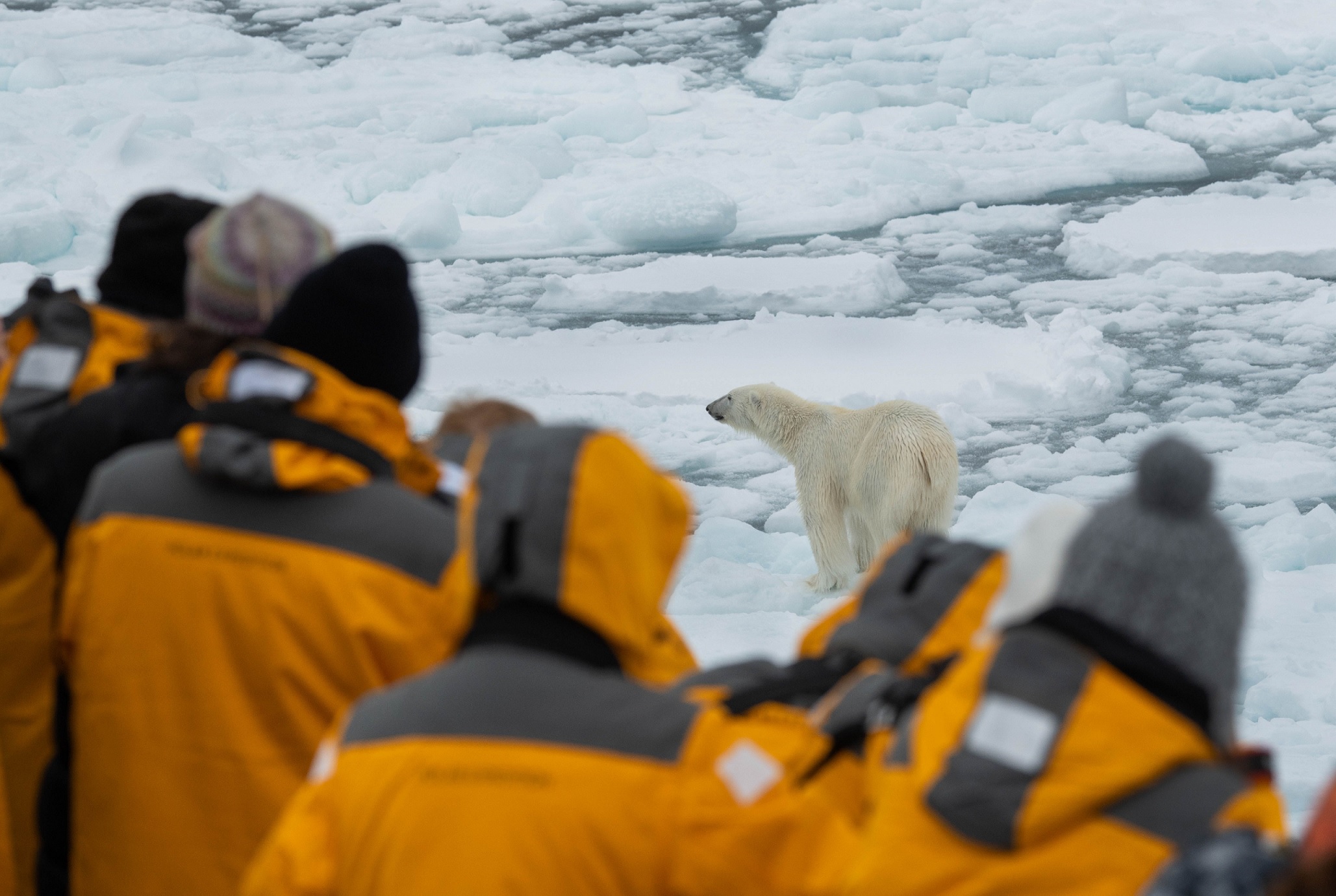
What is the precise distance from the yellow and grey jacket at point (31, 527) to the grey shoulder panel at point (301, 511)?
1.02 ft

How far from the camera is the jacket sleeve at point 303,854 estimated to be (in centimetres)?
106

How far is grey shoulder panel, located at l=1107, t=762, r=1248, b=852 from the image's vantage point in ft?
3.21

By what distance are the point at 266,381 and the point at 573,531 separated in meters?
0.48

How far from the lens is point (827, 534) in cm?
565

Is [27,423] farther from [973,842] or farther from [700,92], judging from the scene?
[700,92]

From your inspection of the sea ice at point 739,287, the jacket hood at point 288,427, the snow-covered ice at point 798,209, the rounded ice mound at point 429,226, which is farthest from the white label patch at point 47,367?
the rounded ice mound at point 429,226

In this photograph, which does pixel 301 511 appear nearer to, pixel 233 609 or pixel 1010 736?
pixel 233 609

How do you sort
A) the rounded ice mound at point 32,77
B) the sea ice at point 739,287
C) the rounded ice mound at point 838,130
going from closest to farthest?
1. the sea ice at point 739,287
2. the rounded ice mound at point 838,130
3. the rounded ice mound at point 32,77

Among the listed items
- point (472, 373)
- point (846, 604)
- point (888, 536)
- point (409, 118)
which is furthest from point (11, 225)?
point (846, 604)

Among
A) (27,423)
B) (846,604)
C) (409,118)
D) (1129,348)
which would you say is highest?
(27,423)

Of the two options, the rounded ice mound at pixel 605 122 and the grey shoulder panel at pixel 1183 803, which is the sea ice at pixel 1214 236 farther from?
the grey shoulder panel at pixel 1183 803

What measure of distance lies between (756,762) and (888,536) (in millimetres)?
4495

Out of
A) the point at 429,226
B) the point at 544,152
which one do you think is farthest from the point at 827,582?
the point at 544,152

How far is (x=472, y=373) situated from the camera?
295 inches
